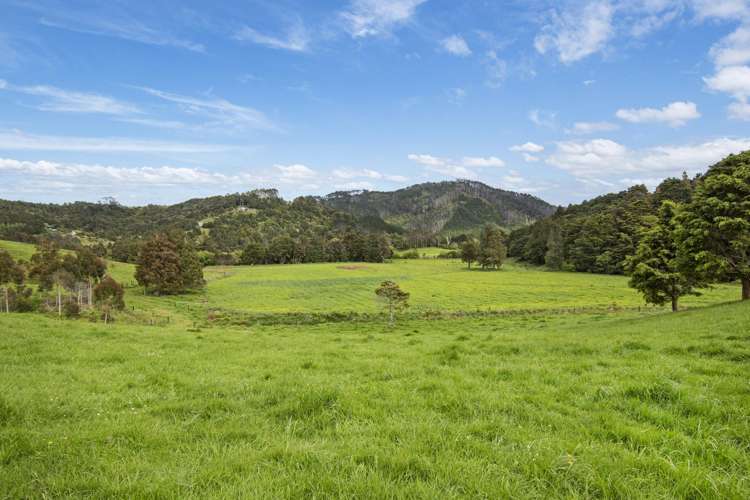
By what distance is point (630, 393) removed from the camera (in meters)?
7.11

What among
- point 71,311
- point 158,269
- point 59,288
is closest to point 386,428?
point 71,311

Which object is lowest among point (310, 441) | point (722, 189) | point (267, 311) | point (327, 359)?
point (267, 311)

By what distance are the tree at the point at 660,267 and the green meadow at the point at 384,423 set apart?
21.2m

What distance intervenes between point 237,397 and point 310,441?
9.17ft

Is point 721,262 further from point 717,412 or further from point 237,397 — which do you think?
point 237,397

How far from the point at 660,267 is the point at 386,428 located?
35.5 meters

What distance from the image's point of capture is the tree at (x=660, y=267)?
3112 cm

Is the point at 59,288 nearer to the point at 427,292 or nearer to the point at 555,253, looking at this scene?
the point at 427,292

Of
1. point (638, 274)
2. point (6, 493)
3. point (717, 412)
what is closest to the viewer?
point (6, 493)

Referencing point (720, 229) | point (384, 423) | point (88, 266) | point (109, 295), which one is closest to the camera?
point (384, 423)

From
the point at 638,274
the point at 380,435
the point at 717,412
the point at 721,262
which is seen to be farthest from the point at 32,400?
the point at 638,274

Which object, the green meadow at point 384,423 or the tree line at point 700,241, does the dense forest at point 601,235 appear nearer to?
the tree line at point 700,241

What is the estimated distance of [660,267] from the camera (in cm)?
3198

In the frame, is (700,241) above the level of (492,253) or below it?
above
